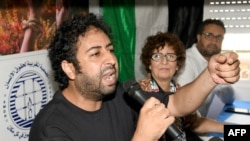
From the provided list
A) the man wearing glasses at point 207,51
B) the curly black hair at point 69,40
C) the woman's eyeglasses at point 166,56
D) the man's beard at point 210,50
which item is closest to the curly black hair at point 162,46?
the woman's eyeglasses at point 166,56

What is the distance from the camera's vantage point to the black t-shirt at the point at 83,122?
108 centimetres

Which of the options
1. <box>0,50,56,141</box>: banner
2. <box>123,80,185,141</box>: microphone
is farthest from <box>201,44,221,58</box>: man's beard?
<box>123,80,185,141</box>: microphone

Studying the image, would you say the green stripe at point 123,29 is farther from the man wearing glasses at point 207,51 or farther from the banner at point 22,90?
the banner at point 22,90

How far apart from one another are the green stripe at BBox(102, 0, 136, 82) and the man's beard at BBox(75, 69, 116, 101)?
131cm

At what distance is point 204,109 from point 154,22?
0.82m

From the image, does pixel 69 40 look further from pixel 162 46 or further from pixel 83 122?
pixel 162 46

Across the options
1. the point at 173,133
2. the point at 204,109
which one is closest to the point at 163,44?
the point at 204,109

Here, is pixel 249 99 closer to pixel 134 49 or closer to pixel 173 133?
pixel 134 49

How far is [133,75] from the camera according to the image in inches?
105

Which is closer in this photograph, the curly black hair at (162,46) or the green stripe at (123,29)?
the curly black hair at (162,46)

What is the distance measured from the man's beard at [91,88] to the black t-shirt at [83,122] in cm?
6

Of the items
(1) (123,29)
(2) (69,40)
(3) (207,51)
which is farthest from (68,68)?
(3) (207,51)

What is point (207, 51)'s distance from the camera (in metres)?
2.52

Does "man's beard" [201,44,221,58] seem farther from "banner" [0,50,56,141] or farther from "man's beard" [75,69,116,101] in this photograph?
"man's beard" [75,69,116,101]
